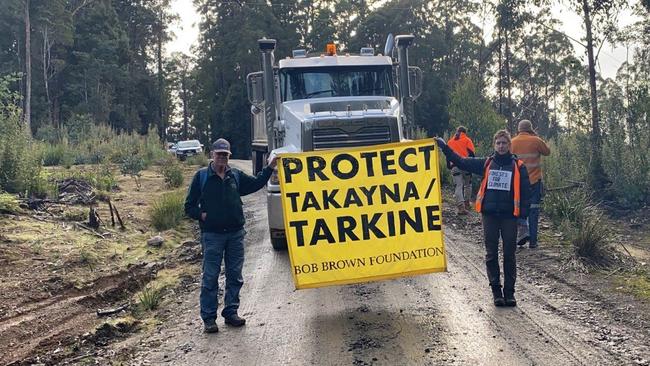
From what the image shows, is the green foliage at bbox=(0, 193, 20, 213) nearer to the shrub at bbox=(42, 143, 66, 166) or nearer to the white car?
the shrub at bbox=(42, 143, 66, 166)

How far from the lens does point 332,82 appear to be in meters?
11.4

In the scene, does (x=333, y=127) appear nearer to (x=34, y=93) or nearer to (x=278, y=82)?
(x=278, y=82)

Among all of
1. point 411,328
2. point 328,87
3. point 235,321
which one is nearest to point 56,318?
point 235,321

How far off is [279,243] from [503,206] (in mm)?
4022

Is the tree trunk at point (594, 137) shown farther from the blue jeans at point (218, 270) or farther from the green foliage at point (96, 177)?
the green foliage at point (96, 177)

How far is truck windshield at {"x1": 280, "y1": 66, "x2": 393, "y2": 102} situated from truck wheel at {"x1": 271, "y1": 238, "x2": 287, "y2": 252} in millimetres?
2921

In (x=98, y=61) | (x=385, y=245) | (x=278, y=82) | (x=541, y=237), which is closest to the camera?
(x=385, y=245)

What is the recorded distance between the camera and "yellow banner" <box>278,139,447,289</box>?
6.80m

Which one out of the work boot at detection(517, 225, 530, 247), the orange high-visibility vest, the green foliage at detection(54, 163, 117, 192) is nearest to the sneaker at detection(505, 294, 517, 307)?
the orange high-visibility vest

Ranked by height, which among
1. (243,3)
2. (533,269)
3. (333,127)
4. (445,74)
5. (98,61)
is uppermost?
(243,3)

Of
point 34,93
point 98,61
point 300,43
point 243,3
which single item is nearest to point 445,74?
point 300,43

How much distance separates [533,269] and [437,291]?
1.92 metres

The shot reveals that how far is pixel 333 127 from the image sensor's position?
976cm

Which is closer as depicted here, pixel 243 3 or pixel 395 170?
pixel 395 170
